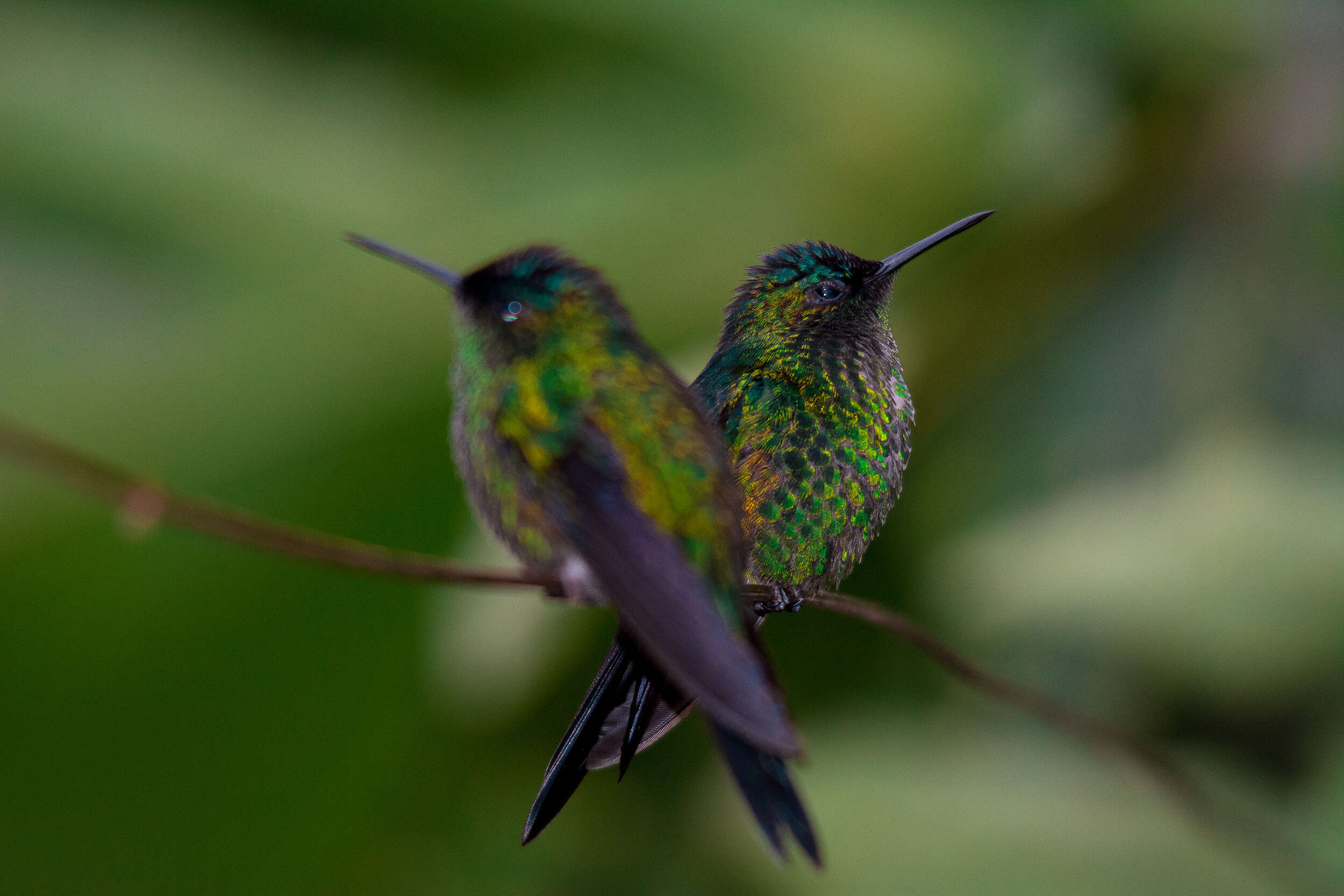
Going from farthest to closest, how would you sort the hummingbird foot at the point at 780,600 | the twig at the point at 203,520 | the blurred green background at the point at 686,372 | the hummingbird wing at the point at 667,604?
the blurred green background at the point at 686,372 → the hummingbird foot at the point at 780,600 → the hummingbird wing at the point at 667,604 → the twig at the point at 203,520

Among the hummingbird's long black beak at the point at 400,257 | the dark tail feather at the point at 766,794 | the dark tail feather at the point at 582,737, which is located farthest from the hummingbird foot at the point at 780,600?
the hummingbird's long black beak at the point at 400,257

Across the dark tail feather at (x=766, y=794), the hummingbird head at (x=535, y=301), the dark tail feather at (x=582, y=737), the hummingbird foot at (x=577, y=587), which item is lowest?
the dark tail feather at (x=582, y=737)

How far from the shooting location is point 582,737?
75 cm

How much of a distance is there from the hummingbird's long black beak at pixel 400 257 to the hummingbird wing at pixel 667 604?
6.3 inches

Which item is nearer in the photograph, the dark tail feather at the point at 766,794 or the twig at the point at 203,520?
the twig at the point at 203,520

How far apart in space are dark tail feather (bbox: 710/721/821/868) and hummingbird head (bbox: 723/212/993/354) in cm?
43

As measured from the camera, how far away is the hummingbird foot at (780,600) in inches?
35.7

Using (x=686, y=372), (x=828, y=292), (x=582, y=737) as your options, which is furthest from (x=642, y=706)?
(x=686, y=372)

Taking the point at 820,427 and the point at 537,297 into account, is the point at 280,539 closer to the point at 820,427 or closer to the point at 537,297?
the point at 537,297

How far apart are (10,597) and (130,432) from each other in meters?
0.37

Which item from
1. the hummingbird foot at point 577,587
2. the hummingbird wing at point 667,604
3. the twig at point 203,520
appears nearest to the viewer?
the twig at point 203,520

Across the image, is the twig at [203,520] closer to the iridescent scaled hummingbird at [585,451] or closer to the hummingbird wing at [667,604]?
the hummingbird wing at [667,604]

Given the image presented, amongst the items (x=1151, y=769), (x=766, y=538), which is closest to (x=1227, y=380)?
(x=1151, y=769)

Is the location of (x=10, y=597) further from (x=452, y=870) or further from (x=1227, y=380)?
(x=1227, y=380)
